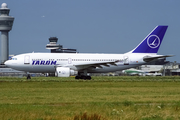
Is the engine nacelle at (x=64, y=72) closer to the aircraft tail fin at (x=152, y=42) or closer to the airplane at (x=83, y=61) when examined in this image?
the airplane at (x=83, y=61)

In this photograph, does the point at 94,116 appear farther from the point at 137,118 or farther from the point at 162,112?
the point at 162,112

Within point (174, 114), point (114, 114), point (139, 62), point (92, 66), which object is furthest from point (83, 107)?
point (139, 62)

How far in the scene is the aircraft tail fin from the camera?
54513mm

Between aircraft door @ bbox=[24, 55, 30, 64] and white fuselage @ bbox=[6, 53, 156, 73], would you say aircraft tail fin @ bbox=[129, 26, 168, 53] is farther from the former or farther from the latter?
aircraft door @ bbox=[24, 55, 30, 64]

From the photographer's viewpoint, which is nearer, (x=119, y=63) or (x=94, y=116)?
(x=94, y=116)

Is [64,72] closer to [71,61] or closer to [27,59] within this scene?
[71,61]

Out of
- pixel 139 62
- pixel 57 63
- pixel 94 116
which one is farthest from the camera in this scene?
pixel 139 62

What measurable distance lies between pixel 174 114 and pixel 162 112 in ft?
1.99

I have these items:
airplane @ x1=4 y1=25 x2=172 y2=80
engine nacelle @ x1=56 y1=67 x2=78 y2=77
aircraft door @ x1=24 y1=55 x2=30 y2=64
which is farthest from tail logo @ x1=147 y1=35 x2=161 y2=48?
aircraft door @ x1=24 y1=55 x2=30 y2=64

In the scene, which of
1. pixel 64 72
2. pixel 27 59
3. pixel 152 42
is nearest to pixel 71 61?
pixel 64 72

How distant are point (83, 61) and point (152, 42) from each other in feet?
37.2

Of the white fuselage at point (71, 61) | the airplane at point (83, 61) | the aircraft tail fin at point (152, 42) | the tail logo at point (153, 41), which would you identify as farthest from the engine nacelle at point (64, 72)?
the tail logo at point (153, 41)

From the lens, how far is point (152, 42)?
54.7 meters

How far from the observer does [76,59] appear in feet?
168
